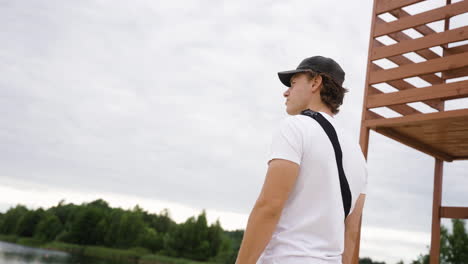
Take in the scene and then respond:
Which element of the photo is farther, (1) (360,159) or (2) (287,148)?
(1) (360,159)

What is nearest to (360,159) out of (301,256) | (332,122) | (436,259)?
(332,122)

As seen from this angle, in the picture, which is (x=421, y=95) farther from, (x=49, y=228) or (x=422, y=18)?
(x=49, y=228)

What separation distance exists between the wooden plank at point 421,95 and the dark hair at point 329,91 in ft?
10.1

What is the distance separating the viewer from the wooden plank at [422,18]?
4633mm

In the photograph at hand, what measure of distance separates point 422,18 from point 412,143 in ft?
5.22

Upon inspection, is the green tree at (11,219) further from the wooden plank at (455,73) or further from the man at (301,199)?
the man at (301,199)

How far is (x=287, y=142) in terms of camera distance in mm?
1399

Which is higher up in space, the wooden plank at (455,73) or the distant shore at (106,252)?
the wooden plank at (455,73)

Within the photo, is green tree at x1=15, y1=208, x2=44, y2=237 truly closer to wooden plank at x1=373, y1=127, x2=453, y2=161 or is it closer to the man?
wooden plank at x1=373, y1=127, x2=453, y2=161

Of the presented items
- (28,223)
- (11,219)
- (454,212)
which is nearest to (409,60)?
(454,212)

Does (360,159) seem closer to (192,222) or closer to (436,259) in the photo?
(436,259)

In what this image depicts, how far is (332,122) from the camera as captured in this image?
63.9 inches

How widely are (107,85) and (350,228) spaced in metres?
135

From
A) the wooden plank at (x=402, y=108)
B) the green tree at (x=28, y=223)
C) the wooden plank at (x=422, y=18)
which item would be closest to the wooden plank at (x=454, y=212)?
the wooden plank at (x=402, y=108)
